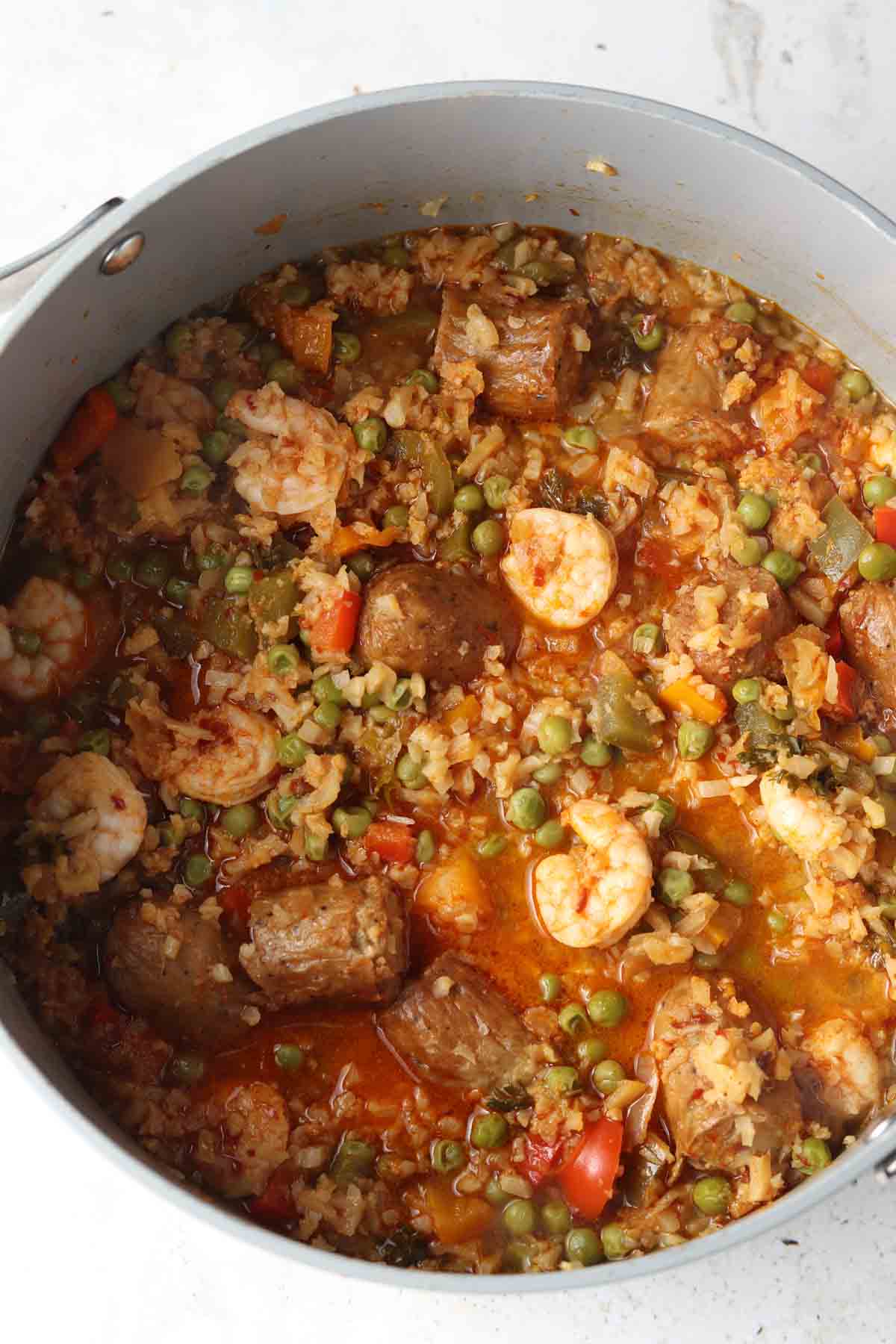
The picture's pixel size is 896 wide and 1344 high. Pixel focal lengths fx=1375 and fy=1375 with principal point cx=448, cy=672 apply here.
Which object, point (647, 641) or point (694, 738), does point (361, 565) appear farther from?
point (694, 738)

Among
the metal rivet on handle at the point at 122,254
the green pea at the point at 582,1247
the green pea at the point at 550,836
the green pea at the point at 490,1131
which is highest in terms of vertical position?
the metal rivet on handle at the point at 122,254

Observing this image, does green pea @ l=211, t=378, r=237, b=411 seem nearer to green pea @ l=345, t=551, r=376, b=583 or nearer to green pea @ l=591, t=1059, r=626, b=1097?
green pea @ l=345, t=551, r=376, b=583

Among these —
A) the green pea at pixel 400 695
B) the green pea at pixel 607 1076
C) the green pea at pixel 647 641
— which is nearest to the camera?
the green pea at pixel 607 1076

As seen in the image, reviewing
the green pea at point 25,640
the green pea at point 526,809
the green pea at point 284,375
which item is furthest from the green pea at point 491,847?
the green pea at point 284,375

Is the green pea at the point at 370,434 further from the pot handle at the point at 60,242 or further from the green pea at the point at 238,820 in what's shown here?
the green pea at the point at 238,820

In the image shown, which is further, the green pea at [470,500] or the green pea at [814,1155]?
the green pea at [470,500]

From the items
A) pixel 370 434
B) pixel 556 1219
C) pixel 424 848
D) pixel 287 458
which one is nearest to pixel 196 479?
pixel 287 458
